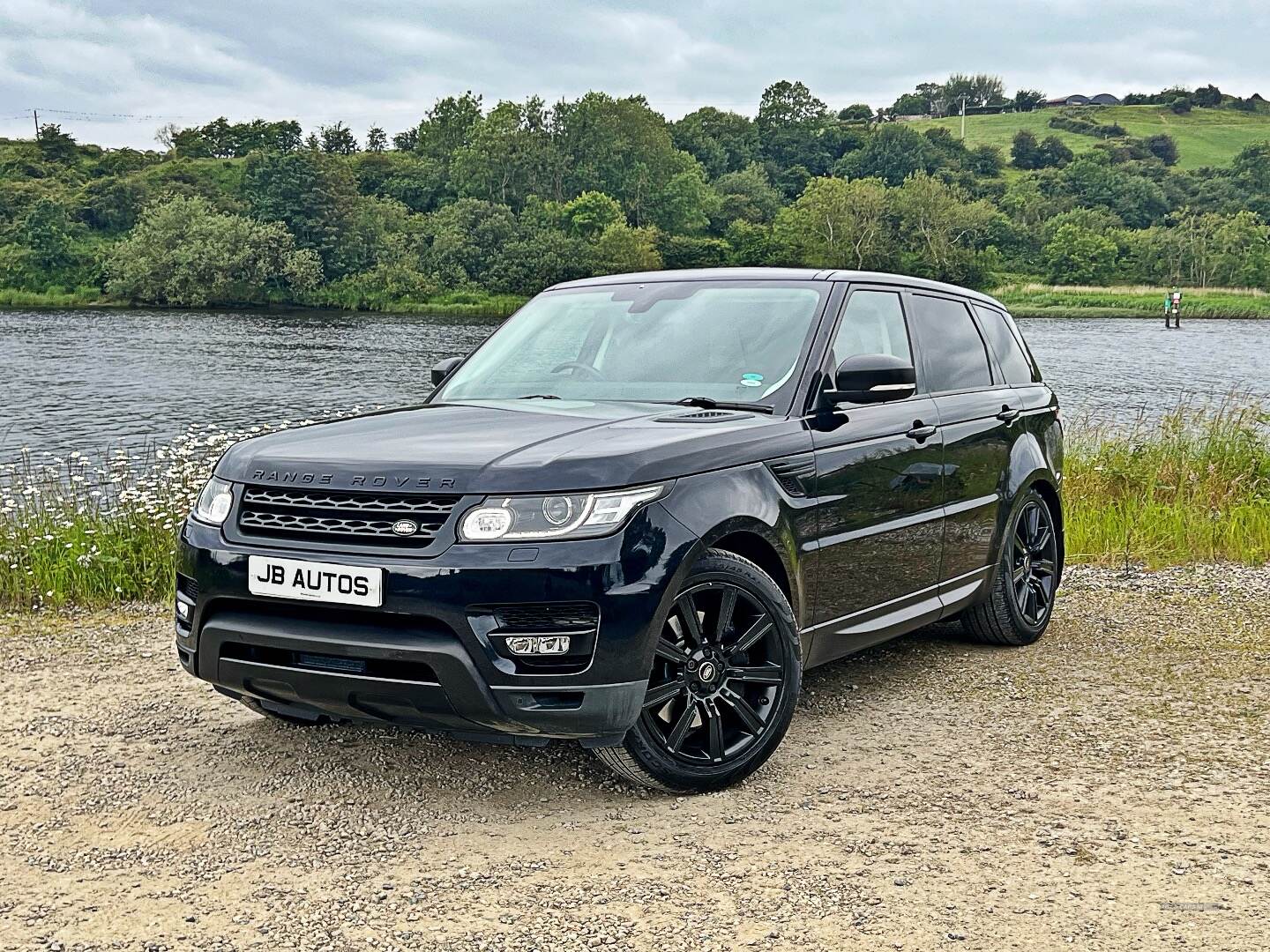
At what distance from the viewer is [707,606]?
14.5ft

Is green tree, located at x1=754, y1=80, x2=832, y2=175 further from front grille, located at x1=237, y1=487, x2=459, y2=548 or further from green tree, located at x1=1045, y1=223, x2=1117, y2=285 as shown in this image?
front grille, located at x1=237, y1=487, x2=459, y2=548

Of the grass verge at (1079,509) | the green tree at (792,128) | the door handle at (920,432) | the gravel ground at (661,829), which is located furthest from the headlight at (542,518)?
the green tree at (792,128)

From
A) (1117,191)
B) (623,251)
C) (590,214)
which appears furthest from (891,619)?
(1117,191)

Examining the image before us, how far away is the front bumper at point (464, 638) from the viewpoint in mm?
3877

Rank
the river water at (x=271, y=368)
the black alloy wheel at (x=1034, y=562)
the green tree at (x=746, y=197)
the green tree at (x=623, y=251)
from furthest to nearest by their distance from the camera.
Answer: the green tree at (x=746, y=197) < the green tree at (x=623, y=251) < the river water at (x=271, y=368) < the black alloy wheel at (x=1034, y=562)

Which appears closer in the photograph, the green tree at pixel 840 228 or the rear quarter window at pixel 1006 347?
the rear quarter window at pixel 1006 347

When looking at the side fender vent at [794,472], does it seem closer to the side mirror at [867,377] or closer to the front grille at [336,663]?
the side mirror at [867,377]

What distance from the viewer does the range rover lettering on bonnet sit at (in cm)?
398

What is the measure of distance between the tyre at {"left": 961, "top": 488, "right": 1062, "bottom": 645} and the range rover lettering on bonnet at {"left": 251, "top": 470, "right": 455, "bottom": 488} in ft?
11.1

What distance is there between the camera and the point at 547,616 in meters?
3.93

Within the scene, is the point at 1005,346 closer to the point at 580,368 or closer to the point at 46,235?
the point at 580,368

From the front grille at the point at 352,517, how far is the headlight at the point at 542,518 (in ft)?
0.35

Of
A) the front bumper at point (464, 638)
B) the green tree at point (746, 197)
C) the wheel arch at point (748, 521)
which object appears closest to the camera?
the front bumper at point (464, 638)

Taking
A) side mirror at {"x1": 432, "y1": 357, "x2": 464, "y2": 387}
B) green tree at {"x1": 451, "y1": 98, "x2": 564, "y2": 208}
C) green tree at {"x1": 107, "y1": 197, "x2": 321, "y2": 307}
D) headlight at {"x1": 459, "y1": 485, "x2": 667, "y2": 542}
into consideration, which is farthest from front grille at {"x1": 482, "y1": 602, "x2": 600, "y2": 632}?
green tree at {"x1": 451, "y1": 98, "x2": 564, "y2": 208}
